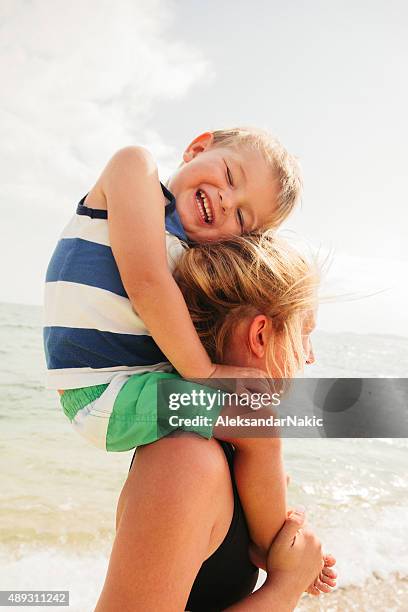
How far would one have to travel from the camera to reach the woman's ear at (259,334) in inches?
60.7

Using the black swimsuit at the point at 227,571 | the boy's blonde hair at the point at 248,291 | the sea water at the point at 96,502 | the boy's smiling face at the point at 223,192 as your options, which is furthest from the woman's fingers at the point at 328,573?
the sea water at the point at 96,502

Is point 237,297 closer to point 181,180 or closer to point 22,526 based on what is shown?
point 181,180

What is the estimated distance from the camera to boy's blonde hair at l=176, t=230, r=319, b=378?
5.07 ft

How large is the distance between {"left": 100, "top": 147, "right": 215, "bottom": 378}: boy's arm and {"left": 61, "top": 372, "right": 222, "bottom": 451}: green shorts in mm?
72

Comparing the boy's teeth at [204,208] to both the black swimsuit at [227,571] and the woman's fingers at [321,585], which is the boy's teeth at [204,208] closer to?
the black swimsuit at [227,571]

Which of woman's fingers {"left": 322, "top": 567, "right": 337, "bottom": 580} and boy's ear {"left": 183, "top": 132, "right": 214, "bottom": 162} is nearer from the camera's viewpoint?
woman's fingers {"left": 322, "top": 567, "right": 337, "bottom": 580}

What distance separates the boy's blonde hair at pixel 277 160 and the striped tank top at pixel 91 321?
1.74 ft

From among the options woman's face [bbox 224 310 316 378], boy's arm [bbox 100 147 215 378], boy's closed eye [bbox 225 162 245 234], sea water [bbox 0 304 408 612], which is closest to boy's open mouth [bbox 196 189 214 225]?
boy's closed eye [bbox 225 162 245 234]

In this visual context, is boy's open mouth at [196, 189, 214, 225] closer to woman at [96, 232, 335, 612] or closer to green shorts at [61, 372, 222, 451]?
woman at [96, 232, 335, 612]

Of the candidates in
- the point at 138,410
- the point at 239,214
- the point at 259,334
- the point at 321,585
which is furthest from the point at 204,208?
the point at 321,585

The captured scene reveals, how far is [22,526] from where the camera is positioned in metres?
3.51

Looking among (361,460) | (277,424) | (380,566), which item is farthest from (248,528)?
(361,460)

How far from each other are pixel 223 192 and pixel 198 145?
358 mm

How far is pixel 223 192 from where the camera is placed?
71.7 inches
